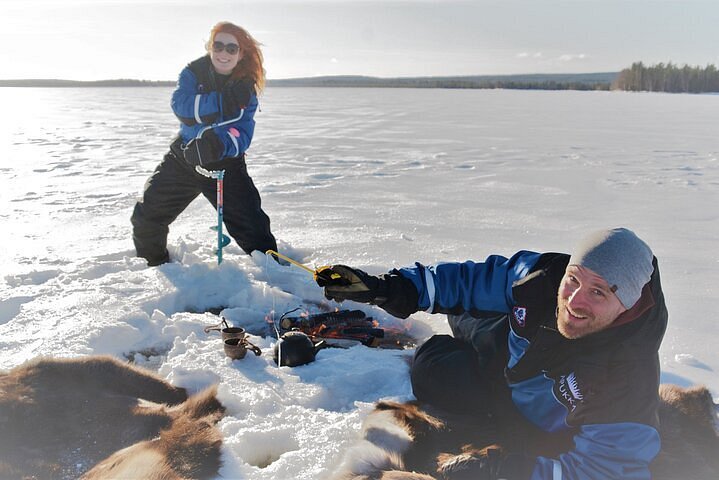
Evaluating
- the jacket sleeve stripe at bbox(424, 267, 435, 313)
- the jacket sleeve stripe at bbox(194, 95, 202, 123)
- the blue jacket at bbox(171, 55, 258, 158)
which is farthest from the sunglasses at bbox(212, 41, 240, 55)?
the jacket sleeve stripe at bbox(424, 267, 435, 313)

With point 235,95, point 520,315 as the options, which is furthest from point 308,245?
point 520,315

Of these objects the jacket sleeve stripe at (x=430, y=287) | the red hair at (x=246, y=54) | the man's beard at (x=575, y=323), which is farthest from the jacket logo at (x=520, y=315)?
the red hair at (x=246, y=54)

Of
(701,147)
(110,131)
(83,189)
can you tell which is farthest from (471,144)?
(110,131)

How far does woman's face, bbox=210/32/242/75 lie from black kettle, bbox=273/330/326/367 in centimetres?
250

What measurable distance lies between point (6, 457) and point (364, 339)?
7.01 ft

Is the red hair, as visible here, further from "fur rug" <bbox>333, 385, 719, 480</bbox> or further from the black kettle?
"fur rug" <bbox>333, 385, 719, 480</bbox>

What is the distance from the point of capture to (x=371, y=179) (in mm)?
9359

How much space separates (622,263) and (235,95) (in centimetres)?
358

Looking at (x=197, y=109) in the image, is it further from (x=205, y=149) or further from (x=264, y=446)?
(x=264, y=446)

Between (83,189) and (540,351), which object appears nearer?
(540,351)

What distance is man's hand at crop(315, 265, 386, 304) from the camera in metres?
2.67

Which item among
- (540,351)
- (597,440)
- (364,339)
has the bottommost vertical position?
(364,339)

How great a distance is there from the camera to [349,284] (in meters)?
2.67

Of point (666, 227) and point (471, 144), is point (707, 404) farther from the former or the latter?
point (471, 144)
